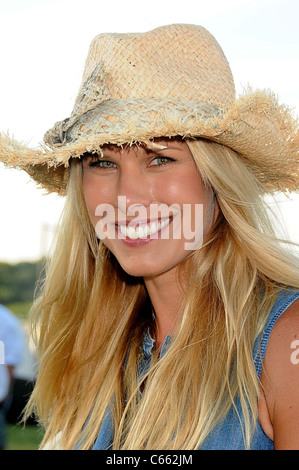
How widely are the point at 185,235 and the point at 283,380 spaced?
0.64 meters

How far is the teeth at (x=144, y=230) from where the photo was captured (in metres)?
2.34

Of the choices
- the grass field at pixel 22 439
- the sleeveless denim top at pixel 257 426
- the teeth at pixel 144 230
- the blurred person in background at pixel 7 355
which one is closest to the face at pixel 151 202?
the teeth at pixel 144 230

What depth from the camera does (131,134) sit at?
212 cm

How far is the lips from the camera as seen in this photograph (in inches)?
92.0

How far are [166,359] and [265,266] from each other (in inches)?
18.3

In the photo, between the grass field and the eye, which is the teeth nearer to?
the eye

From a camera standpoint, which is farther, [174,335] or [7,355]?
[7,355]

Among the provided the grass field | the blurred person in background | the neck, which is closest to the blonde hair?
the neck

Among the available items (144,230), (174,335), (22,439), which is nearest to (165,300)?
(174,335)

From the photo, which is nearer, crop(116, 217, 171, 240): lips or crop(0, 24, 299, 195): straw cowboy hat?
crop(0, 24, 299, 195): straw cowboy hat

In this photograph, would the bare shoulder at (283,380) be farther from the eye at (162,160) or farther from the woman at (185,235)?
the eye at (162,160)

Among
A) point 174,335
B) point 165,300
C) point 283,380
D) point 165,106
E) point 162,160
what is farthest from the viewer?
point 165,300

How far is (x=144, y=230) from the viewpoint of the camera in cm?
236

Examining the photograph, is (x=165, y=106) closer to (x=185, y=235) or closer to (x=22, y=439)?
(x=185, y=235)
